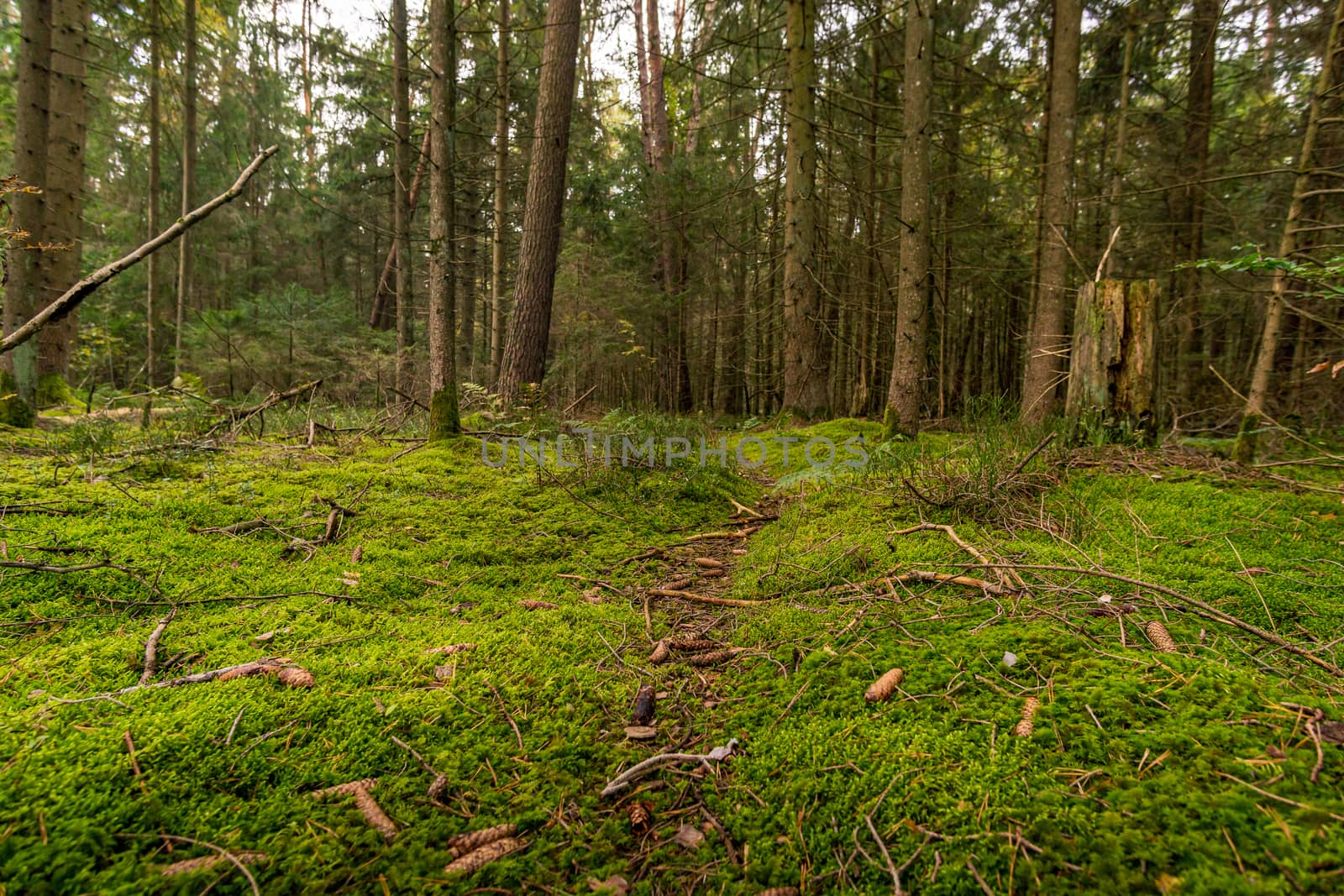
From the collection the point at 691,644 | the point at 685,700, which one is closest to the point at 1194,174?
the point at 691,644

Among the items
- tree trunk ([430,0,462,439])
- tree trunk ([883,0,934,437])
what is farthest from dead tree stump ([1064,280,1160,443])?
tree trunk ([430,0,462,439])

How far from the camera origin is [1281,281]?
12.4 ft

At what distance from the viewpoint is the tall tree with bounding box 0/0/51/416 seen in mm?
5836

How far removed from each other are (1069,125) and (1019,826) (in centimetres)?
1004

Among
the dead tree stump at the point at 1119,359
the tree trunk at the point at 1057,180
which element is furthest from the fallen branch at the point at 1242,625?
the tree trunk at the point at 1057,180

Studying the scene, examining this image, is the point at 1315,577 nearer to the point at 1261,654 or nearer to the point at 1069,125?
the point at 1261,654

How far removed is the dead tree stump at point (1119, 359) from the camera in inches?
182

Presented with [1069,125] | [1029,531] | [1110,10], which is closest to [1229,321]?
[1110,10]

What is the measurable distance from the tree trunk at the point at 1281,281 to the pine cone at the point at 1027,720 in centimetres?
380

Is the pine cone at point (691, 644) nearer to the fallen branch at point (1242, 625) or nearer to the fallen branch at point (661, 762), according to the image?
the fallen branch at point (661, 762)

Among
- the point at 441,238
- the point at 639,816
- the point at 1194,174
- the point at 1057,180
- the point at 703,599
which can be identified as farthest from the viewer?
the point at 1194,174

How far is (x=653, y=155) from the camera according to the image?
1515 centimetres

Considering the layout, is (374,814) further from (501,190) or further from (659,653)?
(501,190)

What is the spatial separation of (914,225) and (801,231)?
211cm
